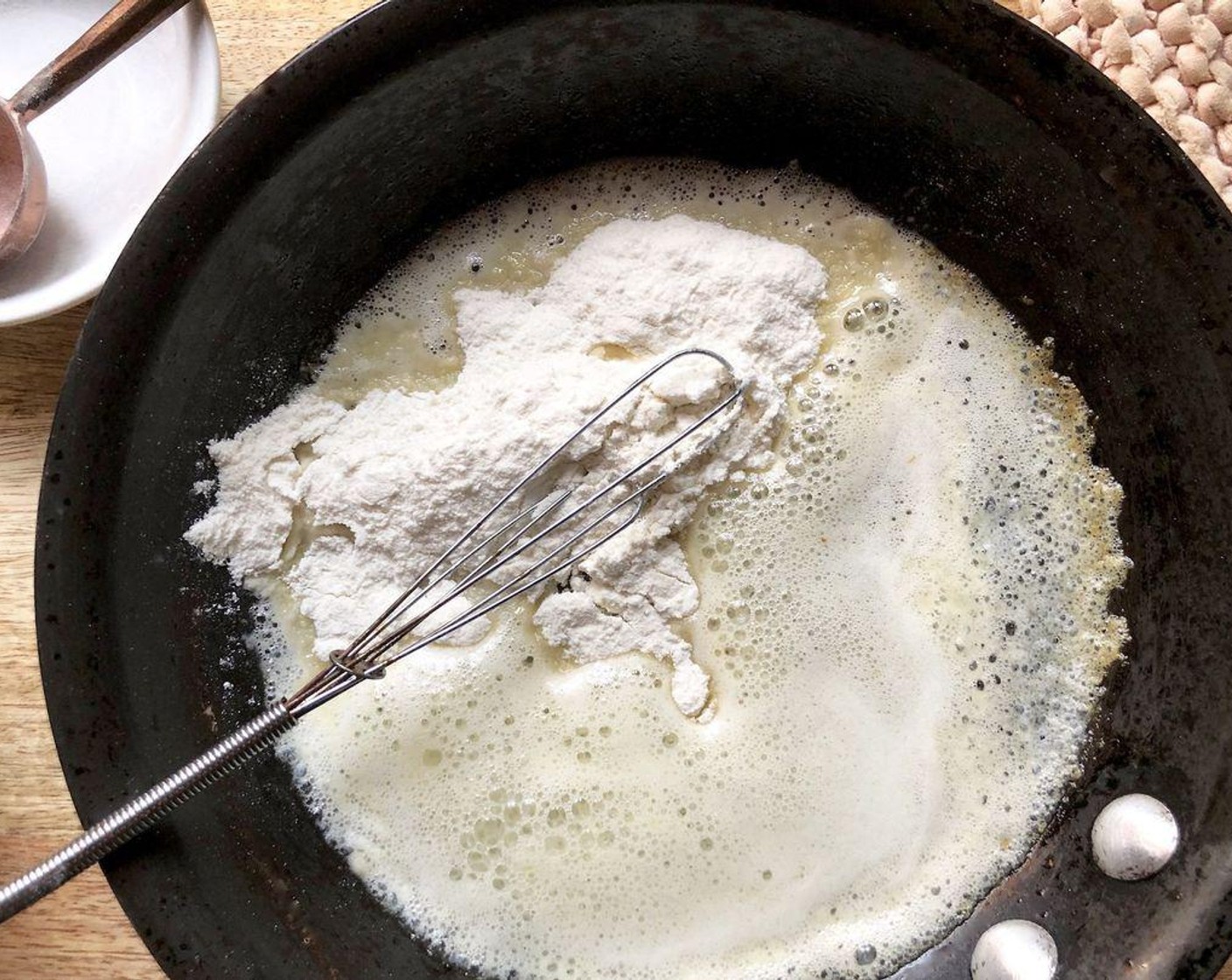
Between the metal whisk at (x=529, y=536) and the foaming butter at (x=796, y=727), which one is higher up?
the metal whisk at (x=529, y=536)

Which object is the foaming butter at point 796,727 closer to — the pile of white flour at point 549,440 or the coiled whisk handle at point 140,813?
the pile of white flour at point 549,440

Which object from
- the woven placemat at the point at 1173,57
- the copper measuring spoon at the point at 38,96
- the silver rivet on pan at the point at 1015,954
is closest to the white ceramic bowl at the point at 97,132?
the copper measuring spoon at the point at 38,96

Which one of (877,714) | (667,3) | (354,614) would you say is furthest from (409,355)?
(877,714)

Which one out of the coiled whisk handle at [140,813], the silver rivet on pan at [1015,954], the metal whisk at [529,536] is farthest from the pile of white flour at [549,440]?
the silver rivet on pan at [1015,954]

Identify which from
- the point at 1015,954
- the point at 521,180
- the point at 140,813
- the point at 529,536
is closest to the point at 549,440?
the point at 529,536

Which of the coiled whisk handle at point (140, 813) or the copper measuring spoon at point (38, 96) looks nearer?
the coiled whisk handle at point (140, 813)

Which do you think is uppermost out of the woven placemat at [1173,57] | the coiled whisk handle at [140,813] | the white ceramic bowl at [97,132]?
the white ceramic bowl at [97,132]

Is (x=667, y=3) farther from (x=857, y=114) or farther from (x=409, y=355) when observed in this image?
(x=409, y=355)

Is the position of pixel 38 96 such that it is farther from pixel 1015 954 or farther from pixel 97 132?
pixel 1015 954
